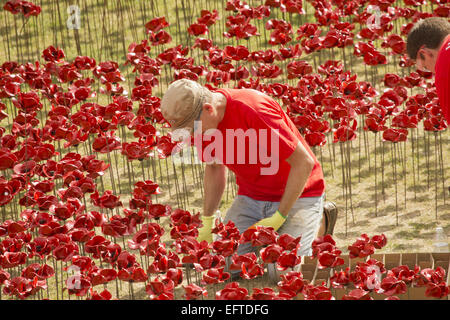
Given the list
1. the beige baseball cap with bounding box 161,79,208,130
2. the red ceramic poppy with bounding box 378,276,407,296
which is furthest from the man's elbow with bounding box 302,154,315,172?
the red ceramic poppy with bounding box 378,276,407,296

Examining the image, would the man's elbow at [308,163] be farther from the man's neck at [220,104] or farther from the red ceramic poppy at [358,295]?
the red ceramic poppy at [358,295]

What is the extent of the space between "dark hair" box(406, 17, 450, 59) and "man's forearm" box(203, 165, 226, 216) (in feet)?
3.92

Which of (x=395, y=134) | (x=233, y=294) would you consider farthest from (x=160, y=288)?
(x=395, y=134)

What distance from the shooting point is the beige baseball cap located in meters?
3.48

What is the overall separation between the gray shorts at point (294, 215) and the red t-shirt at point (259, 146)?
4 centimetres

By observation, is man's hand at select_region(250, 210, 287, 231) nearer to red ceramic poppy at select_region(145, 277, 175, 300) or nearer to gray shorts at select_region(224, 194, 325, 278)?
gray shorts at select_region(224, 194, 325, 278)

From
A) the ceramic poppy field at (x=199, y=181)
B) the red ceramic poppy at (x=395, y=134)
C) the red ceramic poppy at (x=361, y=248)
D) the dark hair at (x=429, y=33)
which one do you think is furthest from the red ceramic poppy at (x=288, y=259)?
the red ceramic poppy at (x=395, y=134)

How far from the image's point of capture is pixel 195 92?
11.5ft

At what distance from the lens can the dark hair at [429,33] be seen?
147 inches

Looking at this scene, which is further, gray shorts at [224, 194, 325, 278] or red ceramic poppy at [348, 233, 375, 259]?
gray shorts at [224, 194, 325, 278]

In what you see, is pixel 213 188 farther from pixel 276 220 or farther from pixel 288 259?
pixel 288 259
